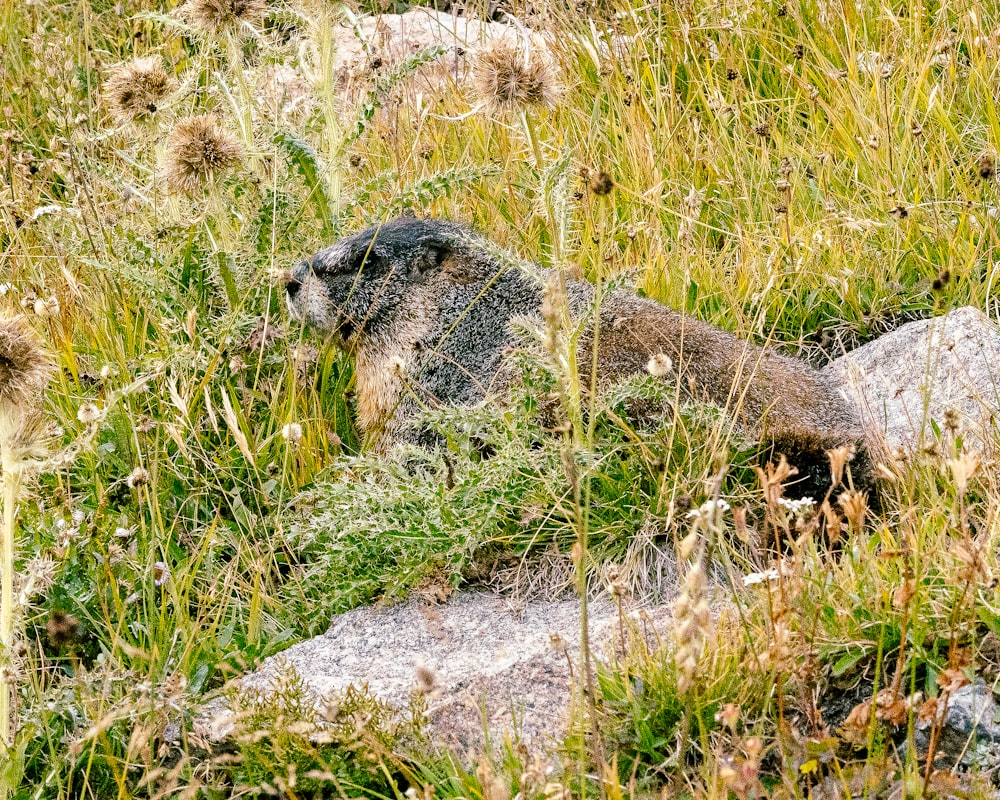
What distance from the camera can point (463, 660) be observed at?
3.32m

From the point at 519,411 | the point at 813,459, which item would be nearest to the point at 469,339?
the point at 519,411

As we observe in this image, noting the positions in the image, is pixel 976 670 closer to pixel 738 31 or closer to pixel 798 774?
pixel 798 774

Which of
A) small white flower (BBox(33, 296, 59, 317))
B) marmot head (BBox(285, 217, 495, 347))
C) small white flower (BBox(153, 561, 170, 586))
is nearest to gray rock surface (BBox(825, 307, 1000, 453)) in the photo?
marmot head (BBox(285, 217, 495, 347))

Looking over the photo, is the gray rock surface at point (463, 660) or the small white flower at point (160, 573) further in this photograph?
the small white flower at point (160, 573)

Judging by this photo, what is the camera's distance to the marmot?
413cm

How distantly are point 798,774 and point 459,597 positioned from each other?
150cm

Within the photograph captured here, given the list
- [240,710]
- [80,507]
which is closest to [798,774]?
[240,710]

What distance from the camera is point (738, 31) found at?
6.20 metres

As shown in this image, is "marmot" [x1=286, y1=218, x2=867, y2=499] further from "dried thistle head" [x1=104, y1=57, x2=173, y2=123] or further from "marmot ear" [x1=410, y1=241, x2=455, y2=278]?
"dried thistle head" [x1=104, y1=57, x2=173, y2=123]

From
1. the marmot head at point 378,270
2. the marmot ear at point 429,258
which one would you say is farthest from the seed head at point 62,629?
the marmot ear at point 429,258

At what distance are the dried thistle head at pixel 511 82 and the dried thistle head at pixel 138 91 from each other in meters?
1.39

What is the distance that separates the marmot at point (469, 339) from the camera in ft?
13.5

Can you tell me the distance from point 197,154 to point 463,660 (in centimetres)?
235

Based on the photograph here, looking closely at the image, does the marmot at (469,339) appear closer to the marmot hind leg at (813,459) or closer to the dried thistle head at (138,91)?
the marmot hind leg at (813,459)
